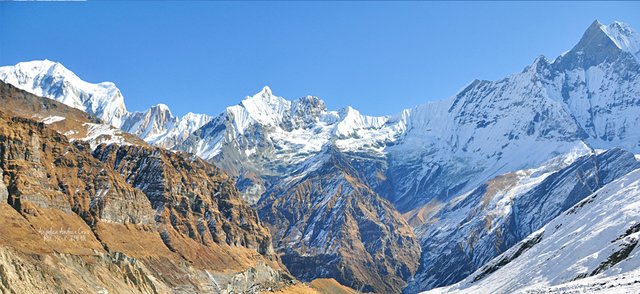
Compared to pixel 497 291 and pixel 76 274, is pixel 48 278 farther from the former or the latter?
pixel 497 291

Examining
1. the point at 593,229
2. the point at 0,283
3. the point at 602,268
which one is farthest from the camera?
the point at 0,283

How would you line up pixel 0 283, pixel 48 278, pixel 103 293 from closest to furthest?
1. pixel 0 283
2. pixel 48 278
3. pixel 103 293

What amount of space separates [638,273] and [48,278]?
13592 centimetres

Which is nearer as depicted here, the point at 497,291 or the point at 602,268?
the point at 602,268

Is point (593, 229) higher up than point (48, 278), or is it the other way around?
point (48, 278)

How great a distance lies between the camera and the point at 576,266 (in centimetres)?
11819

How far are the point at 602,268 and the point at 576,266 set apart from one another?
32.5 ft

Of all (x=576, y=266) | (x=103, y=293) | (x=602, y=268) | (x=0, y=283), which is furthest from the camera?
(x=103, y=293)

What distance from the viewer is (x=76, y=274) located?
191m

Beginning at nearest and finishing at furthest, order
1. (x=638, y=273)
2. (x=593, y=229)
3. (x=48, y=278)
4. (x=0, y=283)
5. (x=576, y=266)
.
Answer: (x=638, y=273), (x=576, y=266), (x=593, y=229), (x=0, y=283), (x=48, y=278)

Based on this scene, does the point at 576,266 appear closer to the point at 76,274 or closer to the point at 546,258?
the point at 546,258

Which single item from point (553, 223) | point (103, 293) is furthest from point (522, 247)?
point (103, 293)

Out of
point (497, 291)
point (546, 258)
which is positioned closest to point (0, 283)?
point (497, 291)

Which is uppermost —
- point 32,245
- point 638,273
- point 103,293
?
point 32,245
